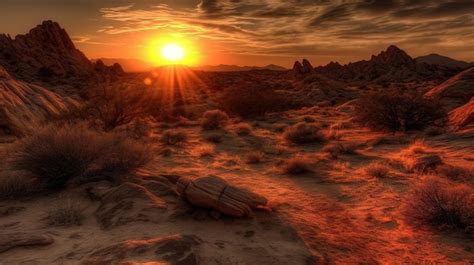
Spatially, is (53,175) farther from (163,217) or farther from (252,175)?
(252,175)

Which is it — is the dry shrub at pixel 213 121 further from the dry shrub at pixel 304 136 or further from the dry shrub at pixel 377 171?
the dry shrub at pixel 377 171

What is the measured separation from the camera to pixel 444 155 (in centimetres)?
1159

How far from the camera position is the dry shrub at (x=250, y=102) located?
27.1 metres

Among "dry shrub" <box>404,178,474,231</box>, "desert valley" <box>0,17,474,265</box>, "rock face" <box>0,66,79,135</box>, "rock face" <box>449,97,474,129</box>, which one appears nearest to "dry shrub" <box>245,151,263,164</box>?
"desert valley" <box>0,17,474,265</box>

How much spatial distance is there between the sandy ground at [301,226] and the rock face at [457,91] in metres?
13.4

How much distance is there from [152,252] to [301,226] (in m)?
2.62

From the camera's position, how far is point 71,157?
910 centimetres

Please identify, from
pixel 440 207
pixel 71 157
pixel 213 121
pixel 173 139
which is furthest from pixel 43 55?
pixel 440 207

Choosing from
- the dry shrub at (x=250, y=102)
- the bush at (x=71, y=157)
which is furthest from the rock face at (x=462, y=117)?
the dry shrub at (x=250, y=102)

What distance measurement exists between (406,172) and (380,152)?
10.6 feet

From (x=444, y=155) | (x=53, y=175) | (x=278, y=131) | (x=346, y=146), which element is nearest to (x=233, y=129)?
(x=278, y=131)

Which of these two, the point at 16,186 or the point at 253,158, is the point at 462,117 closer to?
the point at 253,158

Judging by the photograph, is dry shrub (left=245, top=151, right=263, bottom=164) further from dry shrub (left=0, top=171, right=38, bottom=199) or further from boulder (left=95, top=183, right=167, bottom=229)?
dry shrub (left=0, top=171, right=38, bottom=199)

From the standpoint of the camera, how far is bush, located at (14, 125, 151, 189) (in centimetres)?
889
